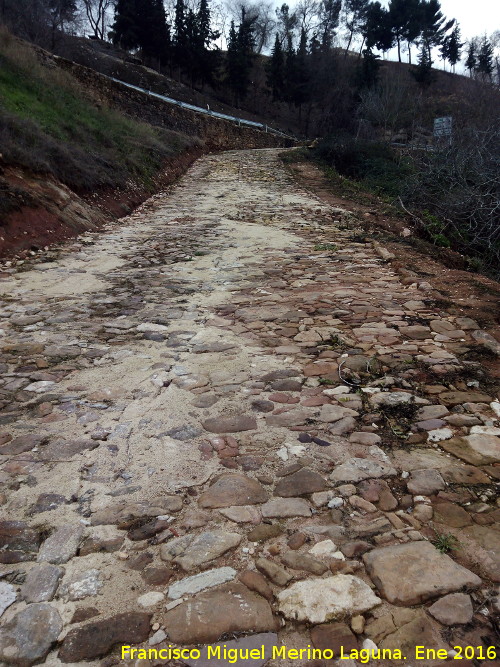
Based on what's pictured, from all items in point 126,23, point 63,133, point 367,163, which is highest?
point 126,23

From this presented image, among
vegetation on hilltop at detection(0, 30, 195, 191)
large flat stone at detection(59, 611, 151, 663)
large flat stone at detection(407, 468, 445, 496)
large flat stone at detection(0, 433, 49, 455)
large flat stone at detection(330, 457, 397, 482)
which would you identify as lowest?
large flat stone at detection(0, 433, 49, 455)

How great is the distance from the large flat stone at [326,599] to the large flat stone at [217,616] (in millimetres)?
80

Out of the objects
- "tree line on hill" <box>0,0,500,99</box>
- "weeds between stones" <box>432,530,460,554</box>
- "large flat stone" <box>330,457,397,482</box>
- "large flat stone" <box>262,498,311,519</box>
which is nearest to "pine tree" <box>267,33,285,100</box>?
"tree line on hill" <box>0,0,500,99</box>

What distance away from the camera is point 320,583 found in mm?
1554

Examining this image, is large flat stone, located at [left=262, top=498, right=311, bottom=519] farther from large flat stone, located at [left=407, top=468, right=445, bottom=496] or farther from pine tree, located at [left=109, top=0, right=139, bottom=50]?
pine tree, located at [left=109, top=0, right=139, bottom=50]

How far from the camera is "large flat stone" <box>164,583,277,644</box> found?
1.40 metres

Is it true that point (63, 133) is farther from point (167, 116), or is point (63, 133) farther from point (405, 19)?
point (405, 19)

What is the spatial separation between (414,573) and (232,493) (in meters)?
0.78

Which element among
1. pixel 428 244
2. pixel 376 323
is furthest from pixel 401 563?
pixel 428 244

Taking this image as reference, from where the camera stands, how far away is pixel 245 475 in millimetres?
2117

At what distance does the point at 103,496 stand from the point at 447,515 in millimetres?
1438

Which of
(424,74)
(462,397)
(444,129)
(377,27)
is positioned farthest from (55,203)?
(377,27)

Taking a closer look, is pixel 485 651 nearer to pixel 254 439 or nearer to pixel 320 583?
pixel 320 583

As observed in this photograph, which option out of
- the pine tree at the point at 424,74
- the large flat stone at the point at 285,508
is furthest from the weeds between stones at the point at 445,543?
the pine tree at the point at 424,74
